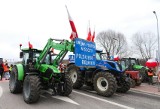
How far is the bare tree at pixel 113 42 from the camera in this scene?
2552 inches

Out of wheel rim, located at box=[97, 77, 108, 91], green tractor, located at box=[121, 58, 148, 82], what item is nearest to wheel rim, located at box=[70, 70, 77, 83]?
wheel rim, located at box=[97, 77, 108, 91]

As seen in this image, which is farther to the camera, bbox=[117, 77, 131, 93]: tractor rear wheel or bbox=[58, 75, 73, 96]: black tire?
bbox=[117, 77, 131, 93]: tractor rear wheel

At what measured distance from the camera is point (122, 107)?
891 centimetres

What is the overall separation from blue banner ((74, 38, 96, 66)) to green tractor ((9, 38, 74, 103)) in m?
0.52

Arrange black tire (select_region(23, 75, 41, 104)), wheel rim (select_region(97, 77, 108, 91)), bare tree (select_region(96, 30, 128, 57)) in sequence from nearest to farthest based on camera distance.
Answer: black tire (select_region(23, 75, 41, 104)) < wheel rim (select_region(97, 77, 108, 91)) < bare tree (select_region(96, 30, 128, 57))

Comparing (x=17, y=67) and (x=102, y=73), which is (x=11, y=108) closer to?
(x=17, y=67)

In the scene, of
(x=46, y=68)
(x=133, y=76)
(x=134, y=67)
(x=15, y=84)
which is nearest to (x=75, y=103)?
(x=46, y=68)

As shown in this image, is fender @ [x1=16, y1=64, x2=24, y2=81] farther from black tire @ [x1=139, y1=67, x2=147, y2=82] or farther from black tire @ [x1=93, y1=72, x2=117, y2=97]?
black tire @ [x1=139, y1=67, x2=147, y2=82]

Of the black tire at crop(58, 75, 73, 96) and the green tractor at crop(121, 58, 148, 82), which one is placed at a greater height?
the green tractor at crop(121, 58, 148, 82)

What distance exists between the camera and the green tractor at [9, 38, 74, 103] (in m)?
9.07

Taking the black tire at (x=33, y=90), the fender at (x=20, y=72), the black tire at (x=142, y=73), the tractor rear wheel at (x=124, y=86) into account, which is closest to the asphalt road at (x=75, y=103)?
the black tire at (x=33, y=90)

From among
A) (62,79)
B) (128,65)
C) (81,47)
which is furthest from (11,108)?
(128,65)

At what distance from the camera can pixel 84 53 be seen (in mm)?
10844

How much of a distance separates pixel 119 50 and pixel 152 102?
55.3 meters
